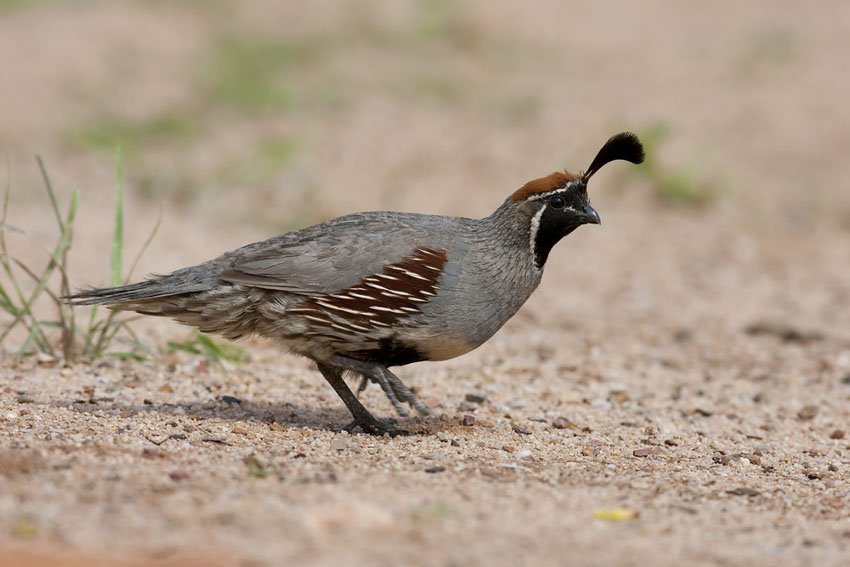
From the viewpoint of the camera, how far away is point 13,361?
23.9 ft

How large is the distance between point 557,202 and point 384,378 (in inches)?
53.0

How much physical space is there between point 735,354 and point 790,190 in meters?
4.98

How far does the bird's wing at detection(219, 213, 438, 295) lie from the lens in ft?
20.5

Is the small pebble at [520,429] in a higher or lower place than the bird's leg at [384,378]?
lower

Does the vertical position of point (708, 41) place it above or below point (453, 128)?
above

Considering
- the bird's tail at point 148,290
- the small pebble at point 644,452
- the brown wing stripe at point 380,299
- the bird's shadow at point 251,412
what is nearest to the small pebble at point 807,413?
the small pebble at point 644,452

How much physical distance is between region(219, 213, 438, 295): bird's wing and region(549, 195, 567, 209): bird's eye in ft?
2.43

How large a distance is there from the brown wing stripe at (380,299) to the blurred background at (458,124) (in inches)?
137

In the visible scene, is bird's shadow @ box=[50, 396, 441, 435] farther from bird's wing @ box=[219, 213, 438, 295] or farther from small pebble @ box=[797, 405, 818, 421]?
small pebble @ box=[797, 405, 818, 421]

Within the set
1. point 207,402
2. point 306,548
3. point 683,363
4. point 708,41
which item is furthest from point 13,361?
point 708,41

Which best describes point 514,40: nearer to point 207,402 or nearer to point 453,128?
point 453,128

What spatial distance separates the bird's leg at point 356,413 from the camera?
6418 millimetres

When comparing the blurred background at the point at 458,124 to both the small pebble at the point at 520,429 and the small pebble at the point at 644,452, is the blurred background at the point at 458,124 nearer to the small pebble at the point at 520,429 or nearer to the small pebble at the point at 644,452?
the small pebble at the point at 520,429

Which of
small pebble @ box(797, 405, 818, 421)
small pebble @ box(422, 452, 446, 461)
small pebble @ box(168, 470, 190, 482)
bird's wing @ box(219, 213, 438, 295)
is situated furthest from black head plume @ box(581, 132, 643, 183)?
small pebble @ box(168, 470, 190, 482)
